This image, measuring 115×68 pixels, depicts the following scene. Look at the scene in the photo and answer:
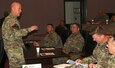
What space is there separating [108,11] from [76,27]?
21.2 feet

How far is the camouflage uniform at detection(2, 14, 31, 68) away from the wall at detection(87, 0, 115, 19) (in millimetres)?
7857

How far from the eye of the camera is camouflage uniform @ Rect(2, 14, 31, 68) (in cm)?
387

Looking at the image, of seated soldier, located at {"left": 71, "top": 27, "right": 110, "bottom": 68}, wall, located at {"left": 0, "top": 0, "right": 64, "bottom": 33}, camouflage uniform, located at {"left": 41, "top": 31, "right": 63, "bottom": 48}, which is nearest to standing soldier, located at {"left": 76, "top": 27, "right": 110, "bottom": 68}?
seated soldier, located at {"left": 71, "top": 27, "right": 110, "bottom": 68}

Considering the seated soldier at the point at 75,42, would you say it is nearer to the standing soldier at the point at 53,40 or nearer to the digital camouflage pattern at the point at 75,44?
the digital camouflage pattern at the point at 75,44

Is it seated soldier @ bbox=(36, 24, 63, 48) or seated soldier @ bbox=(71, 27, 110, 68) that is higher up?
seated soldier @ bbox=(71, 27, 110, 68)

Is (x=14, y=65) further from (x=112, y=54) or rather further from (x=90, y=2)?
(x=90, y=2)

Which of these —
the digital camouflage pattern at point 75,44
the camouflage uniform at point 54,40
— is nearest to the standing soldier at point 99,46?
the digital camouflage pattern at point 75,44

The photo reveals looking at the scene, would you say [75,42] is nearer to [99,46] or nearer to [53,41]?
[53,41]

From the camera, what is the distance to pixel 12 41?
3.92 meters

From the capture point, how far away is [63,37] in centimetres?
688

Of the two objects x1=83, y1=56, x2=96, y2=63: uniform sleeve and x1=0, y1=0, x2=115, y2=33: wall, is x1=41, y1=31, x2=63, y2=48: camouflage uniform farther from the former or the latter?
x1=0, y1=0, x2=115, y2=33: wall

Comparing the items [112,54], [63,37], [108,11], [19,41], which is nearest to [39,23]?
[108,11]

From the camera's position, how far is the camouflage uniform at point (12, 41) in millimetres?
3871

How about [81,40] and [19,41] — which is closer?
[19,41]
